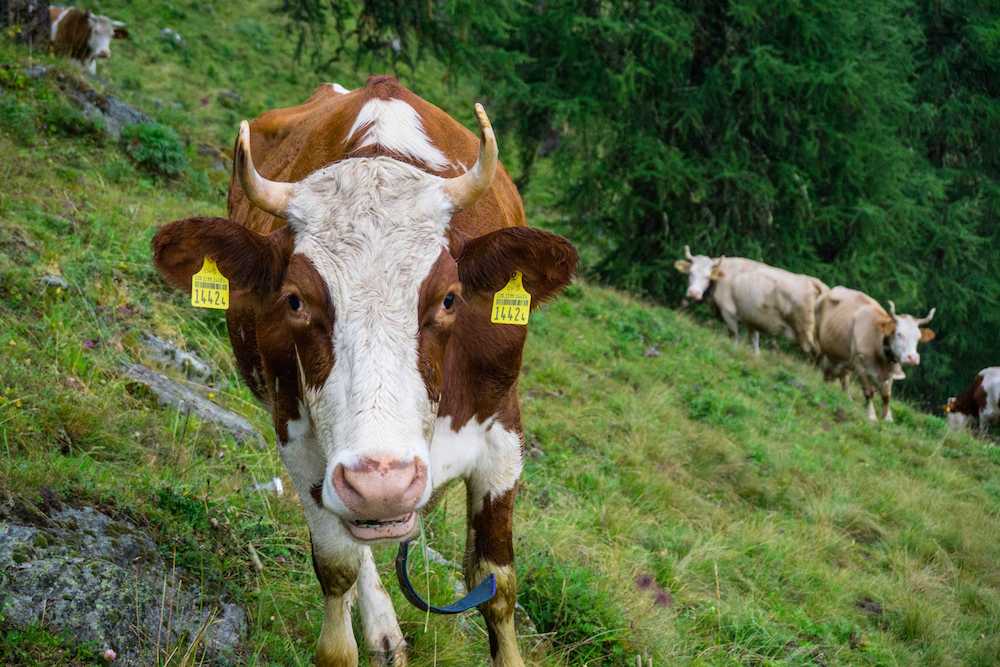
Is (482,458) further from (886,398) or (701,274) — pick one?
(701,274)

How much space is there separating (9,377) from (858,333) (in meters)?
12.0

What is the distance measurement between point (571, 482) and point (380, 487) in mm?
3849

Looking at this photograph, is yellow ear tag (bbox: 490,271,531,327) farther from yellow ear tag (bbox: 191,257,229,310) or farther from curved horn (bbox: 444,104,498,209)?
yellow ear tag (bbox: 191,257,229,310)

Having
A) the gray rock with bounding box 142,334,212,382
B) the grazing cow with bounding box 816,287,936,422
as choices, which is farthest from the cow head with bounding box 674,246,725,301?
the gray rock with bounding box 142,334,212,382

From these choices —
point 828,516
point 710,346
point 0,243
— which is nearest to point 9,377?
point 0,243

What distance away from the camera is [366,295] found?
7.88 ft

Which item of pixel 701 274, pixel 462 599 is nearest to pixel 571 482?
pixel 462 599

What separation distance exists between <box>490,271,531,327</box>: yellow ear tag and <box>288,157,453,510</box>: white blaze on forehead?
33 centimetres

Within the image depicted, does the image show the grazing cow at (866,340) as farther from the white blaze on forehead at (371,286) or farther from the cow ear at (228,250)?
the cow ear at (228,250)

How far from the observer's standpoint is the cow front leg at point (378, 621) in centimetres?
344

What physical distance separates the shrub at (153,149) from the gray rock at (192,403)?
383 cm

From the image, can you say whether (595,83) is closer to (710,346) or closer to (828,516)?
(710,346)

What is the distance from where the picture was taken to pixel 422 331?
8.07ft

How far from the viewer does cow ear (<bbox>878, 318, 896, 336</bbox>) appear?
41.9 feet
